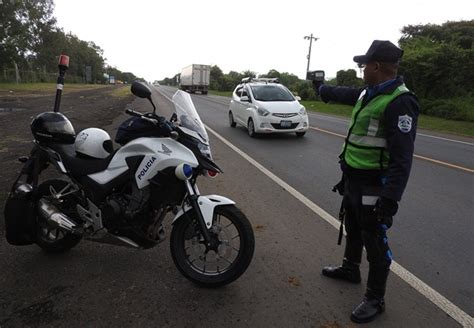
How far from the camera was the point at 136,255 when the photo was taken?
4.02m

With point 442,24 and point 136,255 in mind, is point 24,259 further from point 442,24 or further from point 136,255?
point 442,24

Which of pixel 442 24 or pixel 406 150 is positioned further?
pixel 442 24

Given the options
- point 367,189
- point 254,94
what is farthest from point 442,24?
point 367,189

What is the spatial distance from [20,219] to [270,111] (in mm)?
8783

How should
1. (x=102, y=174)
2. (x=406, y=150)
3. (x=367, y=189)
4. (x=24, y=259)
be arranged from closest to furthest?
1. (x=406, y=150)
2. (x=367, y=189)
3. (x=102, y=174)
4. (x=24, y=259)

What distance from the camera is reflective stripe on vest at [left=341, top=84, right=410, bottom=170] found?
9.78ft

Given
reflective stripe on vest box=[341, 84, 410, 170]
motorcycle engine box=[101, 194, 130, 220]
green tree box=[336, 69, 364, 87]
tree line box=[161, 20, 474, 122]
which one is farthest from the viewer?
green tree box=[336, 69, 364, 87]

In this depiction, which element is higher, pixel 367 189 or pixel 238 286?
pixel 367 189

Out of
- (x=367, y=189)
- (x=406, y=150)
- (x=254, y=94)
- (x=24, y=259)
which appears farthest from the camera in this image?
(x=254, y=94)

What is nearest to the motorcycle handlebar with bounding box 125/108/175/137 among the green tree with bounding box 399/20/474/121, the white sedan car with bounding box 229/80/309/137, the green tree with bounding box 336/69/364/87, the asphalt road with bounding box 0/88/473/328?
the asphalt road with bounding box 0/88/473/328

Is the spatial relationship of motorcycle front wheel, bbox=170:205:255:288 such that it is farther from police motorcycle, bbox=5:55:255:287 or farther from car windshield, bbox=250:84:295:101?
car windshield, bbox=250:84:295:101

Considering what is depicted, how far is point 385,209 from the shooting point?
2.88 m

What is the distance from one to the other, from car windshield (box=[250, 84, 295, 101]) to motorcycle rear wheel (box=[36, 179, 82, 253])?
944cm

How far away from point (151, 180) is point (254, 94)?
1010cm
